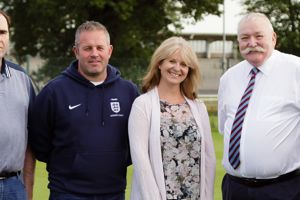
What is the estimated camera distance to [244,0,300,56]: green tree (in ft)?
105

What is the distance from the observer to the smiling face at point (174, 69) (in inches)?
213

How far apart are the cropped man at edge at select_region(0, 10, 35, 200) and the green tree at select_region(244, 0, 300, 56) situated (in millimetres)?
27536

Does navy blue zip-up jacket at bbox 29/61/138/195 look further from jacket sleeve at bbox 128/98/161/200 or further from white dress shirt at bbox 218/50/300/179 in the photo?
white dress shirt at bbox 218/50/300/179

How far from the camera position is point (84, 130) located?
536 cm

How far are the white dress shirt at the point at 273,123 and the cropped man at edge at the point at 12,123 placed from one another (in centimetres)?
174

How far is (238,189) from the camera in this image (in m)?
5.52

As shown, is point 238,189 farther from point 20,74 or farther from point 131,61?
point 131,61

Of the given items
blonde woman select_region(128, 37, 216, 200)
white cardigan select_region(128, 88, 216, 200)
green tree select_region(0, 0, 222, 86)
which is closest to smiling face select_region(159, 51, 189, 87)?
blonde woman select_region(128, 37, 216, 200)

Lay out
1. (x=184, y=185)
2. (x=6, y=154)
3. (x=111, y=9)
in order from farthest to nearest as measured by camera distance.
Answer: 1. (x=111, y=9)
2. (x=184, y=185)
3. (x=6, y=154)

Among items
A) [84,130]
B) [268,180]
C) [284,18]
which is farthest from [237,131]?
[284,18]

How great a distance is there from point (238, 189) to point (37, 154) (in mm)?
1708

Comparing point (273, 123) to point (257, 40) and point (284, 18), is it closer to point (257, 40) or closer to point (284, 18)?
point (257, 40)

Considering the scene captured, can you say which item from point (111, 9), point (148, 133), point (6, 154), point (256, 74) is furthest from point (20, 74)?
point (111, 9)

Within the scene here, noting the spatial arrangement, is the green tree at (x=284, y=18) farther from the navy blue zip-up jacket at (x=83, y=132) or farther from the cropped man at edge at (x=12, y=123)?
the cropped man at edge at (x=12, y=123)
